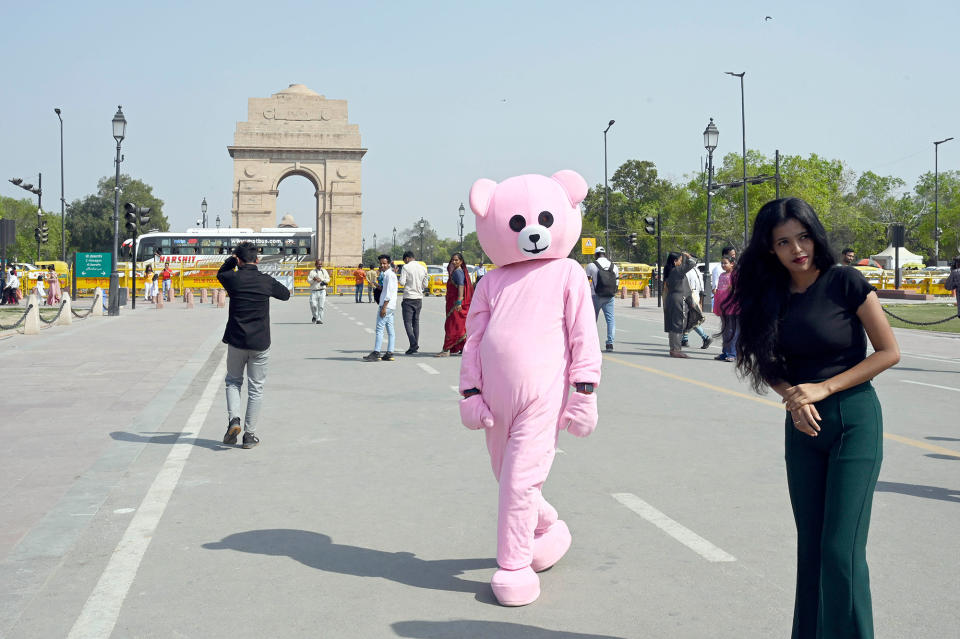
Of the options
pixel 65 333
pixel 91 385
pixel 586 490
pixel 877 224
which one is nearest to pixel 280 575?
pixel 586 490

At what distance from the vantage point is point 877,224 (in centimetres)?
10556

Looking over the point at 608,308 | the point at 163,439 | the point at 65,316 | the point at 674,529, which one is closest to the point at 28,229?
the point at 65,316

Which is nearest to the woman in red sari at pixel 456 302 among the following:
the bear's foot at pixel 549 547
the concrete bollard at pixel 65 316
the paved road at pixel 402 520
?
the paved road at pixel 402 520

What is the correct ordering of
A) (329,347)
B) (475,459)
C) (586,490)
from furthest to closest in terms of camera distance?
1. (329,347)
2. (475,459)
3. (586,490)

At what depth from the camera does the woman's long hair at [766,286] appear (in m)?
3.40

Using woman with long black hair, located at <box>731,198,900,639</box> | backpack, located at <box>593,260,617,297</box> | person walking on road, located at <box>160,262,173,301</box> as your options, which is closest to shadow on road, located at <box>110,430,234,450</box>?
woman with long black hair, located at <box>731,198,900,639</box>

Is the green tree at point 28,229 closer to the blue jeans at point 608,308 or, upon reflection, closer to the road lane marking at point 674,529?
the blue jeans at point 608,308

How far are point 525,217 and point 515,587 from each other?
1.68 m

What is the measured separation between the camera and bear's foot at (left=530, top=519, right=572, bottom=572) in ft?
15.6

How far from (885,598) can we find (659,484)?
8.02 ft

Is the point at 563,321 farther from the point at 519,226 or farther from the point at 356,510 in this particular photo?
the point at 356,510

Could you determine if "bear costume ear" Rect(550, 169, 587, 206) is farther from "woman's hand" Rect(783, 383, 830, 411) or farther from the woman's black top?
"woman's hand" Rect(783, 383, 830, 411)

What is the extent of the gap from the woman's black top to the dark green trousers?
0.36 ft

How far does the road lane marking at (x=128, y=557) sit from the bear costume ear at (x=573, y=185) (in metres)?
2.76
